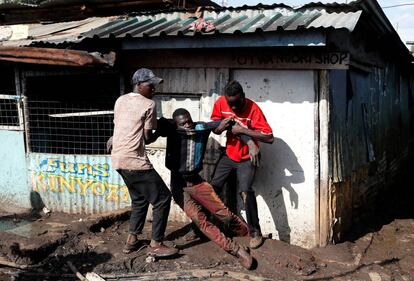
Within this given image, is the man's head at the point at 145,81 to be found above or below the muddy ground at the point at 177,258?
above

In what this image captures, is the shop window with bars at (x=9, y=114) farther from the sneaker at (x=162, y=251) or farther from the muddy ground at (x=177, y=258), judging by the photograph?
the sneaker at (x=162, y=251)

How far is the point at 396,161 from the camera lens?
12.0 m

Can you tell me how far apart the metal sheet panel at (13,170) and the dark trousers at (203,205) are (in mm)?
3393

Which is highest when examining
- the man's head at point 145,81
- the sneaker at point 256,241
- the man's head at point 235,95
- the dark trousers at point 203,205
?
the man's head at point 145,81

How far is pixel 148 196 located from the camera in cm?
551

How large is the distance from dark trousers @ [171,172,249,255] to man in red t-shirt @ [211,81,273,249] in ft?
0.97

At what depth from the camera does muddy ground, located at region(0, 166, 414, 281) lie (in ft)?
17.5

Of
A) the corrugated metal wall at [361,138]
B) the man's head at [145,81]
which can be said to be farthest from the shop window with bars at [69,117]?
the corrugated metal wall at [361,138]

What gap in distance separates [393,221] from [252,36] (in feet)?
15.4

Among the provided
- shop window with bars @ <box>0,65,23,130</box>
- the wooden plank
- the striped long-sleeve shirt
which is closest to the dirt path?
the wooden plank

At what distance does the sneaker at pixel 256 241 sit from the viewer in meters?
5.82

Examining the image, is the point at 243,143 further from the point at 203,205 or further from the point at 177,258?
the point at 177,258

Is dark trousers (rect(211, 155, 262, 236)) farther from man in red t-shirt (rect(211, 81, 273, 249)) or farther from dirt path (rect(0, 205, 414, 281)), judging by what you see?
dirt path (rect(0, 205, 414, 281))

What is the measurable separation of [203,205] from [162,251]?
2.54 feet
